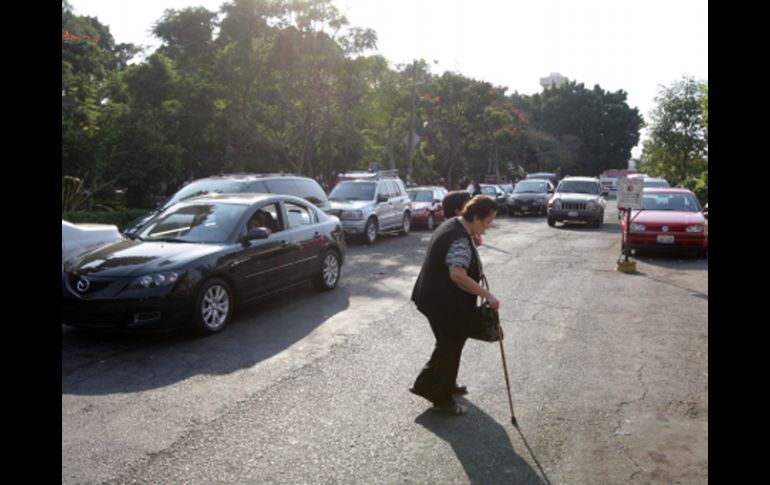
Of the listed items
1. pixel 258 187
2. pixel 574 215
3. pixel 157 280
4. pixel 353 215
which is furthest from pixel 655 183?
pixel 157 280

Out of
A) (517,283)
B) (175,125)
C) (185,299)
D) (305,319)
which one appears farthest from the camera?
(175,125)

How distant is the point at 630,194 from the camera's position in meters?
11.8

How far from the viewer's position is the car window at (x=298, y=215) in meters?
8.73

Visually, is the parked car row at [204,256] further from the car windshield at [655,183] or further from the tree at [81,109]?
the car windshield at [655,183]

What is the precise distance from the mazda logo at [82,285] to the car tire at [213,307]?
1.11 metres

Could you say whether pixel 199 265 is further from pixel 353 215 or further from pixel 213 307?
pixel 353 215

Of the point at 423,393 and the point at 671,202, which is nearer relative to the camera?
the point at 423,393

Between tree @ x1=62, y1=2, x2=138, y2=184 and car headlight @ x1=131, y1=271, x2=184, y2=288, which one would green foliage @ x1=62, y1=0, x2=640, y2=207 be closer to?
tree @ x1=62, y1=2, x2=138, y2=184

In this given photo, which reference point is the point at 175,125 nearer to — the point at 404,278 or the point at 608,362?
the point at 404,278

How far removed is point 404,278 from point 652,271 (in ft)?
16.2

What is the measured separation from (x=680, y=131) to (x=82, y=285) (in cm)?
2373
